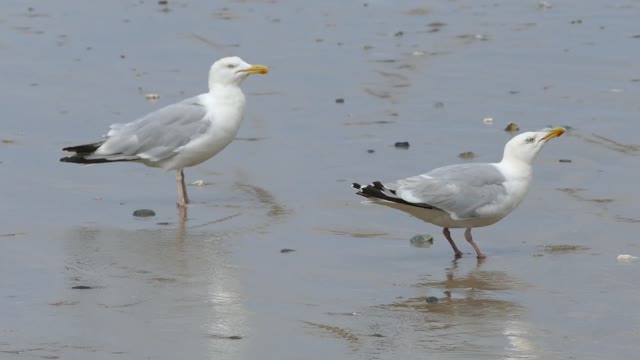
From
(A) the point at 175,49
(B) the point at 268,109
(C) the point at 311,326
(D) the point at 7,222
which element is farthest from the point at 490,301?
(A) the point at 175,49

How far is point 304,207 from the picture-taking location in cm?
964

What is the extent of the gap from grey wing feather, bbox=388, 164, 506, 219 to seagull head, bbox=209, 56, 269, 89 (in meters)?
2.28

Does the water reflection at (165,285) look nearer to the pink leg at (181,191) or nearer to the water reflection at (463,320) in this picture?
the pink leg at (181,191)

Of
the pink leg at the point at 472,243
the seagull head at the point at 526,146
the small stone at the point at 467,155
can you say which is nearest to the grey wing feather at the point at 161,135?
the small stone at the point at 467,155

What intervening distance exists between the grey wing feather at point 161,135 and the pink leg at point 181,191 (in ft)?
0.60

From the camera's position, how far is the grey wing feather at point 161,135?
33.5 ft

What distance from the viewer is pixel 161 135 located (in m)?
10.2

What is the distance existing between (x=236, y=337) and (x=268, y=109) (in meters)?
6.54

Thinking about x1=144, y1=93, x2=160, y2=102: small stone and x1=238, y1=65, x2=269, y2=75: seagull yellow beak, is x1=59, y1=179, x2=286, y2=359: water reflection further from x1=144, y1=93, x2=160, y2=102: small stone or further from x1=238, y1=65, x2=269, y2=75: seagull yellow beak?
x1=144, y1=93, x2=160, y2=102: small stone

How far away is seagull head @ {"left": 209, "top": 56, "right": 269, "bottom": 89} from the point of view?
10.5 meters

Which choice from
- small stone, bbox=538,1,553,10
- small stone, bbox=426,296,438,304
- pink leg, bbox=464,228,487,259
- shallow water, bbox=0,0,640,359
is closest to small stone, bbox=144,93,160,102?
shallow water, bbox=0,0,640,359

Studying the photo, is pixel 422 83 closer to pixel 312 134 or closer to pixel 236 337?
pixel 312 134

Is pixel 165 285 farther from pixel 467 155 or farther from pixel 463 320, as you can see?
pixel 467 155

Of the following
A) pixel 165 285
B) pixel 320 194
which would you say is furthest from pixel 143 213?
pixel 165 285
